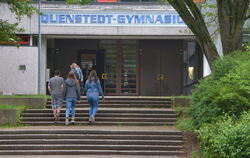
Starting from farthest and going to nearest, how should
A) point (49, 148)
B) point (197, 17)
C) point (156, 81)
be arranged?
point (156, 81) → point (197, 17) → point (49, 148)

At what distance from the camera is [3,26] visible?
1819 cm

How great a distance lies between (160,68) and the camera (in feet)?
87.9

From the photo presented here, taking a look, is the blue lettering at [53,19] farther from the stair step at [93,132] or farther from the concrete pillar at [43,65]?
the stair step at [93,132]

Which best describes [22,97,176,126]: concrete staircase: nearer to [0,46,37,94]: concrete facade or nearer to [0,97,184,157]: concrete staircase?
[0,97,184,157]: concrete staircase

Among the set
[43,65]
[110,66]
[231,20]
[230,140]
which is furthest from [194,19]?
[110,66]

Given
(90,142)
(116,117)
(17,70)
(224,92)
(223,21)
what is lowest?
(90,142)

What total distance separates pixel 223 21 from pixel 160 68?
11.9 meters

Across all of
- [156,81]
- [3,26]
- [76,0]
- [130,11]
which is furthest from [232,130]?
[156,81]

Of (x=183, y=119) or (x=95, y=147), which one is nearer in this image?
(x=95, y=147)

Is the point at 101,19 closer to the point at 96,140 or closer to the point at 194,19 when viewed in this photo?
the point at 194,19

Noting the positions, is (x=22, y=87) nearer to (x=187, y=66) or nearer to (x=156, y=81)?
(x=156, y=81)

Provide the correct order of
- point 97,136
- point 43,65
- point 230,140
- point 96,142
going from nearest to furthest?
point 230,140
point 96,142
point 97,136
point 43,65

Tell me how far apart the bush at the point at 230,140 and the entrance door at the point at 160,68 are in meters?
16.2

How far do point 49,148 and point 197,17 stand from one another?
5.45m
